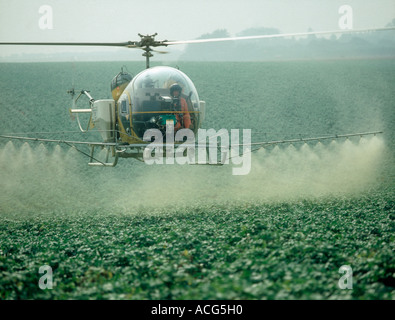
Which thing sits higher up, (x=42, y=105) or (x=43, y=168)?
(x=42, y=105)

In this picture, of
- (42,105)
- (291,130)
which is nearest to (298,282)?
(291,130)

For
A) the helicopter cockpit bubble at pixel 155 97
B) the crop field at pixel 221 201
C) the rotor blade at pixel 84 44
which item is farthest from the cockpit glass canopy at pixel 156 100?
the crop field at pixel 221 201

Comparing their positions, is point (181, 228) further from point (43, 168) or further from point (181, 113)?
point (43, 168)

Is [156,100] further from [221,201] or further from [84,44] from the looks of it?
[221,201]

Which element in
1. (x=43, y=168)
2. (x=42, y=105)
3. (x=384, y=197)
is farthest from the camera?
(x=42, y=105)

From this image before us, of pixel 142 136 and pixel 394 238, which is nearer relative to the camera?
pixel 394 238

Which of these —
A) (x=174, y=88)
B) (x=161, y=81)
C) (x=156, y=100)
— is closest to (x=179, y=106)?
(x=174, y=88)
